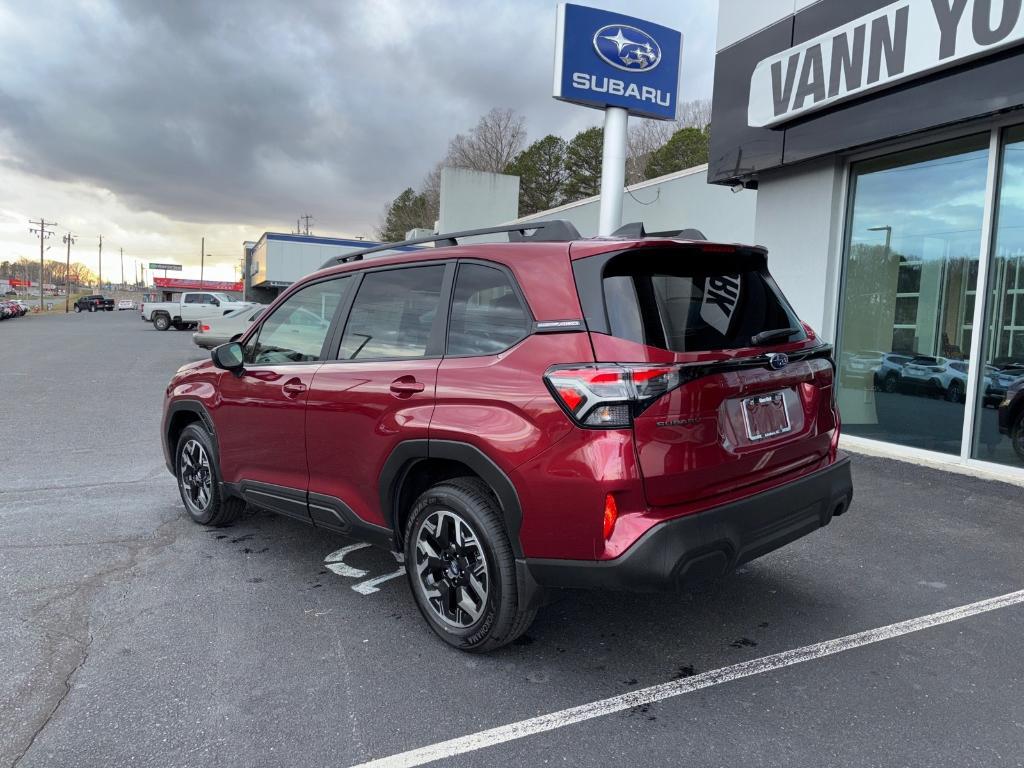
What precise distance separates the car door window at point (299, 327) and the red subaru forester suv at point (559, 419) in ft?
0.38

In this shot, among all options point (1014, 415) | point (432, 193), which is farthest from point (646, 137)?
point (1014, 415)

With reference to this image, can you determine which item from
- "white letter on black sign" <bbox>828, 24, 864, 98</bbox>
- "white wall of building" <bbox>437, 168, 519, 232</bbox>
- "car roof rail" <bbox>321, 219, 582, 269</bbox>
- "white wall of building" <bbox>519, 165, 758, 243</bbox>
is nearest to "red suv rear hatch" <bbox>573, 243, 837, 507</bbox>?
"car roof rail" <bbox>321, 219, 582, 269</bbox>

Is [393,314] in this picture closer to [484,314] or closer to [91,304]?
[484,314]

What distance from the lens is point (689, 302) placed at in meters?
A: 2.94

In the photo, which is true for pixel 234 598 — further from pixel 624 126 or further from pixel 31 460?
pixel 624 126

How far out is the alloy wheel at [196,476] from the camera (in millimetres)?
4879

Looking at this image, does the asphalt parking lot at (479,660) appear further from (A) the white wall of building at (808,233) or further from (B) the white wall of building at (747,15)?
(B) the white wall of building at (747,15)

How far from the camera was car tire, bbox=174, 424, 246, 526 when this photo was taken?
188 inches

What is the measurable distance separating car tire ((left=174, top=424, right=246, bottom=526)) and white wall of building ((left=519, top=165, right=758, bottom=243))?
793 centimetres

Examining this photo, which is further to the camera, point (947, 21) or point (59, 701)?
point (947, 21)

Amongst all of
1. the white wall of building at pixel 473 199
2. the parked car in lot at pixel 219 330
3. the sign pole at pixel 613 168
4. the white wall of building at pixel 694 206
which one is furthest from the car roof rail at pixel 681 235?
the white wall of building at pixel 473 199

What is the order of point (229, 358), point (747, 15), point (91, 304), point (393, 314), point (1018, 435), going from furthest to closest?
point (91, 304)
point (747, 15)
point (1018, 435)
point (229, 358)
point (393, 314)

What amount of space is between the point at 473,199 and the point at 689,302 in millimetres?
24825

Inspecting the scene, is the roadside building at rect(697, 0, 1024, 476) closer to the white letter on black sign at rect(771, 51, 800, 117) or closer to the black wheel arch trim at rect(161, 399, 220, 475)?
the white letter on black sign at rect(771, 51, 800, 117)
